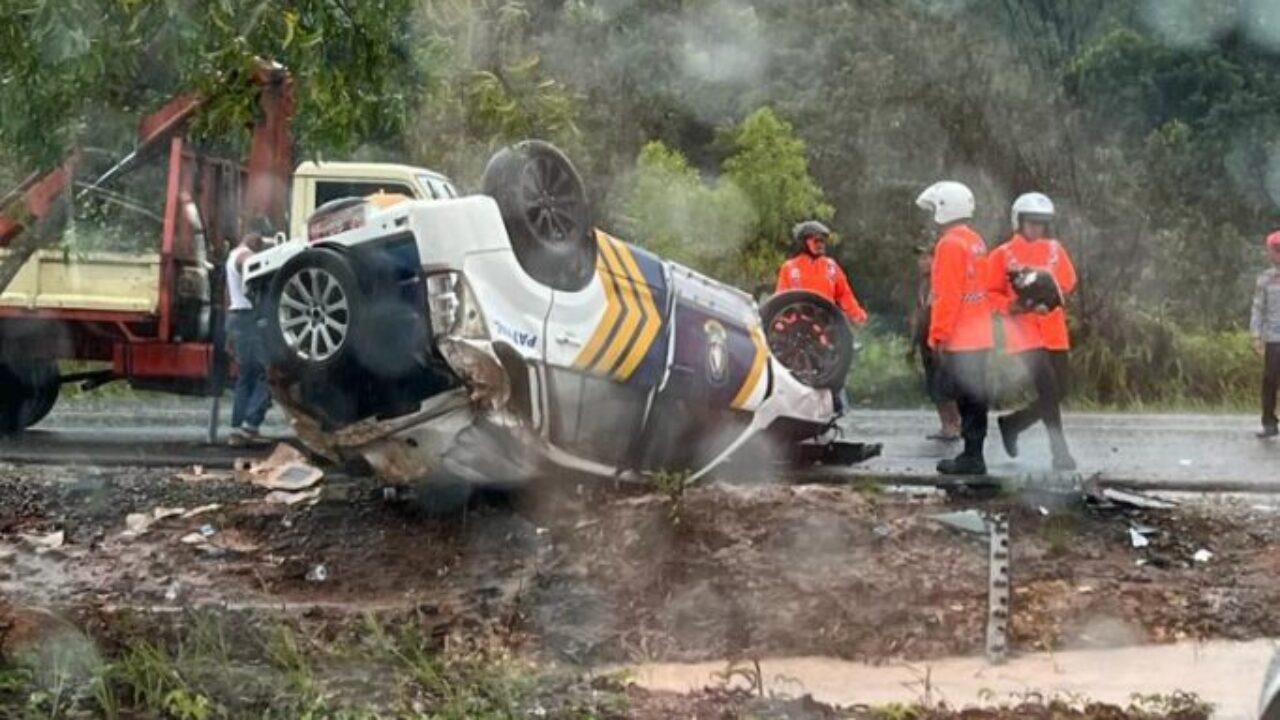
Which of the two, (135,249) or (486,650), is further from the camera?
(135,249)

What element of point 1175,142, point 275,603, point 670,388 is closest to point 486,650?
point 275,603

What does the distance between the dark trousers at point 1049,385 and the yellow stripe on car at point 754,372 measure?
1.35 metres

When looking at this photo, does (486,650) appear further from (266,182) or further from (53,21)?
(266,182)

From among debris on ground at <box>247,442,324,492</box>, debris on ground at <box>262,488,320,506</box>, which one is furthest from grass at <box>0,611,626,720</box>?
debris on ground at <box>247,442,324,492</box>

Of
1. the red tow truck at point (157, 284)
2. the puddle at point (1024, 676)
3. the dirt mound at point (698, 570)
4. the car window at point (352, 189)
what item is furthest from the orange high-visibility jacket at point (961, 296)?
the car window at point (352, 189)

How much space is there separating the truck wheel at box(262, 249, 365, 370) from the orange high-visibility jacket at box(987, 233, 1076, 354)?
3.62 meters

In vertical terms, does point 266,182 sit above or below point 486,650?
above

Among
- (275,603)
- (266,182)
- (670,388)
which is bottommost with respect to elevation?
(275,603)

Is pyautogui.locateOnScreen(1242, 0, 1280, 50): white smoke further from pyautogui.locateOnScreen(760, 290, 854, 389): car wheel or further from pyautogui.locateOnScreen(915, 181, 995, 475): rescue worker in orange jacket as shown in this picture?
pyautogui.locateOnScreen(915, 181, 995, 475): rescue worker in orange jacket

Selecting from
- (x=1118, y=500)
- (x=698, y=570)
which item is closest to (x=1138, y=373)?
(x=1118, y=500)

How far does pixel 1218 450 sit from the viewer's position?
509 inches

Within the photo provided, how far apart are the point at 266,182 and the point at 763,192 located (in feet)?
30.9

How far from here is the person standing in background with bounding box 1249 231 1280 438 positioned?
13.3 m

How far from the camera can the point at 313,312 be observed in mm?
8250
